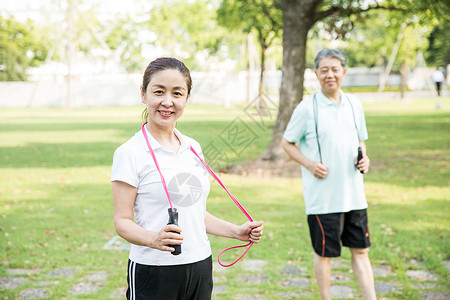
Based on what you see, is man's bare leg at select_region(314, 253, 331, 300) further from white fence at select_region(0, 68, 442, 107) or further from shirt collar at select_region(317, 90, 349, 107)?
white fence at select_region(0, 68, 442, 107)

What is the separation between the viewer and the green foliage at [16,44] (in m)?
50.0

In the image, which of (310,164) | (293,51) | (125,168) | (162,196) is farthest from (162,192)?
(293,51)

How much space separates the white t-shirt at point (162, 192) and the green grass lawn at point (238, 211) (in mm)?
2394

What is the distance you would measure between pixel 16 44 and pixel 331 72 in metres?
55.9

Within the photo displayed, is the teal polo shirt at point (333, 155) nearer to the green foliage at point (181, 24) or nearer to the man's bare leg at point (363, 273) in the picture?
the man's bare leg at point (363, 273)

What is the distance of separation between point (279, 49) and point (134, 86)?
516 inches

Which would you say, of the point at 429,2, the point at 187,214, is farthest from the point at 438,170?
the point at 187,214

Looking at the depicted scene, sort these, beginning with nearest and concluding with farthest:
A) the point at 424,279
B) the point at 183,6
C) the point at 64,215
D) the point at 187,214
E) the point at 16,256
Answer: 1. the point at 187,214
2. the point at 424,279
3. the point at 16,256
4. the point at 64,215
5. the point at 183,6

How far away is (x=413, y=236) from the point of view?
6.23 m

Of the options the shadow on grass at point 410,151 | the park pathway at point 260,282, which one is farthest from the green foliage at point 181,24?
the park pathway at point 260,282

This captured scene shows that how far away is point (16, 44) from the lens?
177 ft

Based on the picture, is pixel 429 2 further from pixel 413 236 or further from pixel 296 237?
pixel 296 237

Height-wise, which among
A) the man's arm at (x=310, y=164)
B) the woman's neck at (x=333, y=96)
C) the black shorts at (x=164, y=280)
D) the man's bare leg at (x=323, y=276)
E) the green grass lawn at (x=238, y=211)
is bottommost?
the green grass lawn at (x=238, y=211)

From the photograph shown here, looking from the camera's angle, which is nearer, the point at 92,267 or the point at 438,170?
the point at 92,267
